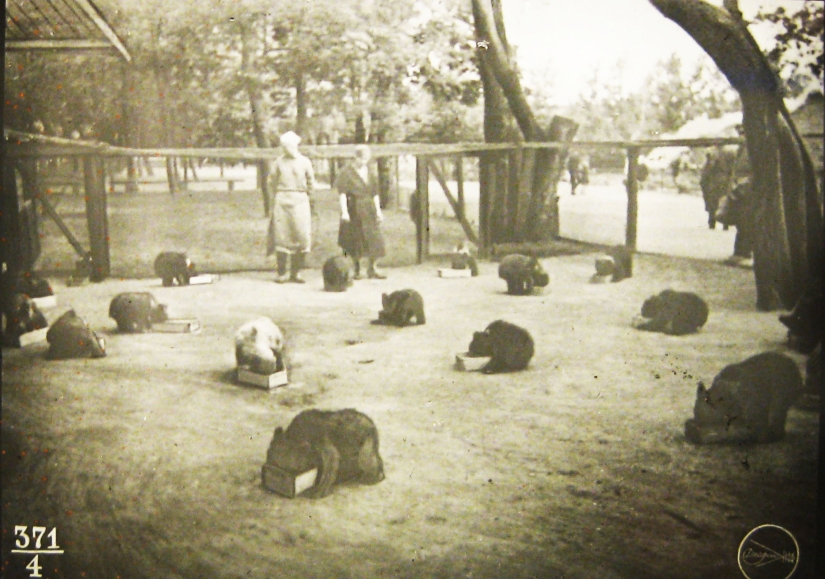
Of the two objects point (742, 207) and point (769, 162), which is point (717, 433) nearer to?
point (742, 207)

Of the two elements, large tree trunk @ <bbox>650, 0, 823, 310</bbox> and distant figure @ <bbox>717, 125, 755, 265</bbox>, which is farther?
distant figure @ <bbox>717, 125, 755, 265</bbox>

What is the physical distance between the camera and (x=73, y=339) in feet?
10.4

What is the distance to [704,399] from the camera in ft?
9.28

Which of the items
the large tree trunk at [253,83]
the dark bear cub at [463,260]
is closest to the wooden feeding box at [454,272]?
the dark bear cub at [463,260]

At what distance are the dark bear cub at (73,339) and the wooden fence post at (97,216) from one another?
27 cm

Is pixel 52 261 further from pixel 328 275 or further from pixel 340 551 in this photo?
pixel 340 551

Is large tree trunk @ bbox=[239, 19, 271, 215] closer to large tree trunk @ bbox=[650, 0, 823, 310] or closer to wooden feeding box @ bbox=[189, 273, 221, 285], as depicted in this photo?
wooden feeding box @ bbox=[189, 273, 221, 285]

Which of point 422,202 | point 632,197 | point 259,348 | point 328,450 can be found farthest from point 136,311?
point 632,197

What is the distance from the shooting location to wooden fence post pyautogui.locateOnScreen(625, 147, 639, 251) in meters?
3.24

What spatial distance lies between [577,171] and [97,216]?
2.23 metres

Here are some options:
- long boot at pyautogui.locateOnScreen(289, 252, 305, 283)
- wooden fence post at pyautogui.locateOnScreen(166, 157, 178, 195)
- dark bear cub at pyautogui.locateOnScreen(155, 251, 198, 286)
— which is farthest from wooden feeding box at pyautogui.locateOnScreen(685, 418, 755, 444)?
wooden fence post at pyautogui.locateOnScreen(166, 157, 178, 195)

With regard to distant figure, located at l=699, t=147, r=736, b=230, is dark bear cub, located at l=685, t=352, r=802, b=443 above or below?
below

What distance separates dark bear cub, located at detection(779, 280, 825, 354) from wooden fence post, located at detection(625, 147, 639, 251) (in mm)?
728

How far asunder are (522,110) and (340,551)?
200 centimetres
